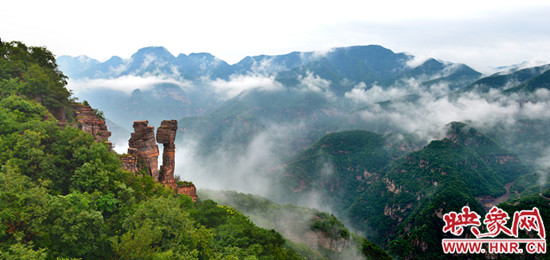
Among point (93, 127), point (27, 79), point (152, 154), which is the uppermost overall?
point (27, 79)

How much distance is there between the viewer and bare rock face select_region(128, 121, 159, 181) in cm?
4638

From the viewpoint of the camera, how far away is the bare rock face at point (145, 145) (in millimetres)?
46375

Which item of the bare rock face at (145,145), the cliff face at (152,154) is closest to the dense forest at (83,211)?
the cliff face at (152,154)

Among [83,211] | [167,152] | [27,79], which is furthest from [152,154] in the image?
[83,211]

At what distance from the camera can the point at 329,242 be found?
98.8 m

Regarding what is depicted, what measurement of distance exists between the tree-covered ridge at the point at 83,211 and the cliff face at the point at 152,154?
7214mm

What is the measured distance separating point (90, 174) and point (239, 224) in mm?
19044

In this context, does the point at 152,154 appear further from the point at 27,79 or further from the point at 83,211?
the point at 83,211

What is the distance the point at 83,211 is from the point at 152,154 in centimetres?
2485

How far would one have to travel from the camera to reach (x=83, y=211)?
76.6ft

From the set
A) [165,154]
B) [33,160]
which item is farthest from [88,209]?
[165,154]

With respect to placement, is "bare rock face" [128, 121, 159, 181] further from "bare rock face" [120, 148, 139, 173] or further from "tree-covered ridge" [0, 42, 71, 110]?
"tree-covered ridge" [0, 42, 71, 110]

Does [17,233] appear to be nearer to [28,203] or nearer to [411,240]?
[28,203]

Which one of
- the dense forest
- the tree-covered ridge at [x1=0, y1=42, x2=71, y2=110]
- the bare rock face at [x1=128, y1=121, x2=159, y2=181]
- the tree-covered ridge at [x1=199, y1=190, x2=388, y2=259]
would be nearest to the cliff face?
the bare rock face at [x1=128, y1=121, x2=159, y2=181]
